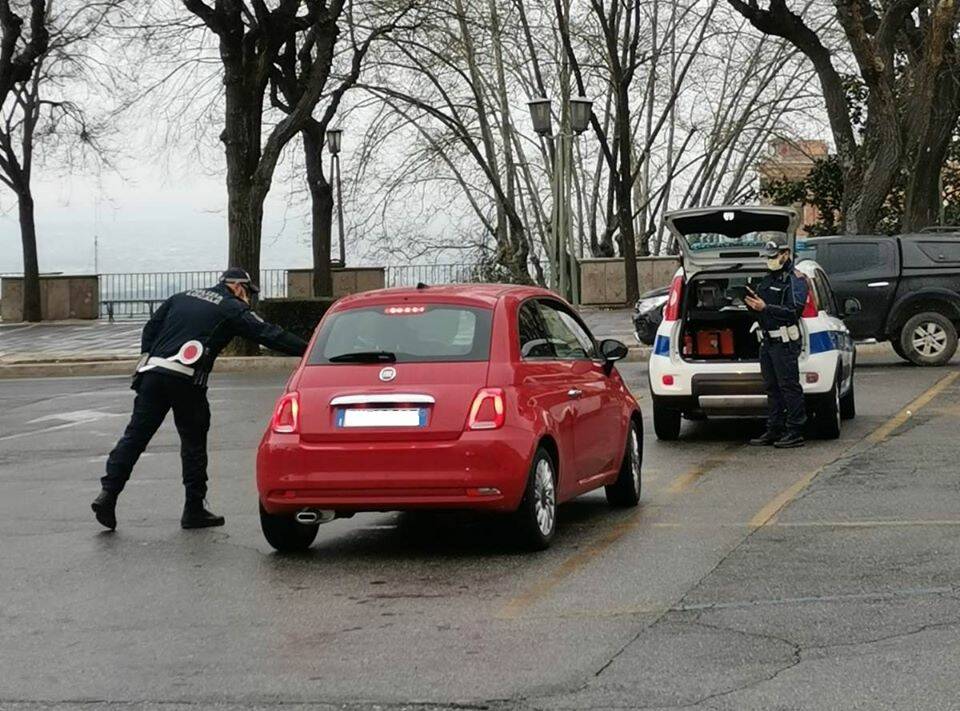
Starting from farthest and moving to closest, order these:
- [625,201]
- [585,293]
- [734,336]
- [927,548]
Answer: [585,293], [625,201], [734,336], [927,548]

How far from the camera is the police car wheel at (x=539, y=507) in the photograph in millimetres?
9680

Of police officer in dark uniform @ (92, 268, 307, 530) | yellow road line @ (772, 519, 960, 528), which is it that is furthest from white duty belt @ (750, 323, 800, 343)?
police officer in dark uniform @ (92, 268, 307, 530)

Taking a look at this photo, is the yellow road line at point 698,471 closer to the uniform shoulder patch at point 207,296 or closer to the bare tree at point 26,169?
the uniform shoulder patch at point 207,296

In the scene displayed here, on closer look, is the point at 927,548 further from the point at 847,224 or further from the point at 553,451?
the point at 847,224

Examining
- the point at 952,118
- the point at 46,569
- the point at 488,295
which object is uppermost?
the point at 952,118

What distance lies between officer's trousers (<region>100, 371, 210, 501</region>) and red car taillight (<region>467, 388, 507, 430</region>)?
2.48 m

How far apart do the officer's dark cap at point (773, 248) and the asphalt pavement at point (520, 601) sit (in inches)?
75.5

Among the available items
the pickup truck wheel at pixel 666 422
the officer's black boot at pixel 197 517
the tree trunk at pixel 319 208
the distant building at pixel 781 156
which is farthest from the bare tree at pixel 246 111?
the distant building at pixel 781 156

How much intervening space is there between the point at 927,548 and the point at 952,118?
90.7ft

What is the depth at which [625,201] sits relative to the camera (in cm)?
4278

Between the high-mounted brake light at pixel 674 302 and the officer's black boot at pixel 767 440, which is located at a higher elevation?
the high-mounted brake light at pixel 674 302

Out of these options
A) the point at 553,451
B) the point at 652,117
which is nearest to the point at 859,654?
the point at 553,451

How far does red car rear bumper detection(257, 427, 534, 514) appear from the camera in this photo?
31.1 ft

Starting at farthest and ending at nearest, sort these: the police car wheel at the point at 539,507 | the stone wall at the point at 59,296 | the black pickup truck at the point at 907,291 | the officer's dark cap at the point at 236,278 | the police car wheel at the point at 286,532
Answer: the stone wall at the point at 59,296 → the black pickup truck at the point at 907,291 → the officer's dark cap at the point at 236,278 → the police car wheel at the point at 286,532 → the police car wheel at the point at 539,507
